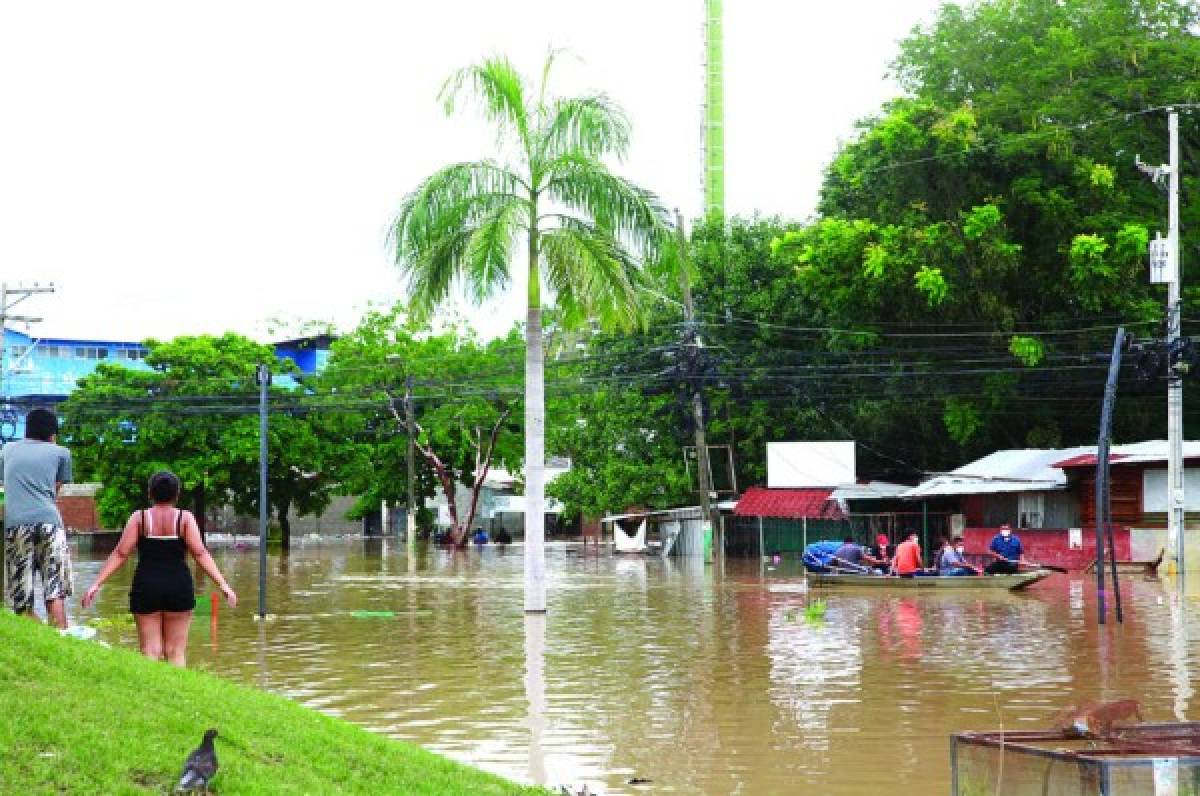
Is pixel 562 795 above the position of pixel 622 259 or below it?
below

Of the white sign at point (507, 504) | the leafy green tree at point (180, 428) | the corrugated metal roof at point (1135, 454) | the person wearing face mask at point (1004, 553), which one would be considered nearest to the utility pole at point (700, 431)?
the corrugated metal roof at point (1135, 454)

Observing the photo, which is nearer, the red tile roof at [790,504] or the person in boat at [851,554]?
the person in boat at [851,554]

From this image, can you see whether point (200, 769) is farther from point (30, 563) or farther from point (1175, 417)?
point (1175, 417)

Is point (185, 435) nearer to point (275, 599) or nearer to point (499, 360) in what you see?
point (499, 360)

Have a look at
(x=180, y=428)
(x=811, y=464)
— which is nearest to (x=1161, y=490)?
(x=811, y=464)

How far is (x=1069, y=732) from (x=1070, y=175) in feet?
115

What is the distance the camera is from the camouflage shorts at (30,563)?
11.7 m

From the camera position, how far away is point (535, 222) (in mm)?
24859

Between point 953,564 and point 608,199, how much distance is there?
12624 mm

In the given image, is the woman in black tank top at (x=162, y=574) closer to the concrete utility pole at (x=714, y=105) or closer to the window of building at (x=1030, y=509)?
the window of building at (x=1030, y=509)

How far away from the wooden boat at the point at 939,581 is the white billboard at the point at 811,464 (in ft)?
46.2

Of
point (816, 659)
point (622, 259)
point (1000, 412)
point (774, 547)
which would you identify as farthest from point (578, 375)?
point (816, 659)

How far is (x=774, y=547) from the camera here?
50.9 m

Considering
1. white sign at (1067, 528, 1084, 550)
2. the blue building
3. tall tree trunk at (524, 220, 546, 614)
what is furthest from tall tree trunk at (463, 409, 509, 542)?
tall tree trunk at (524, 220, 546, 614)
